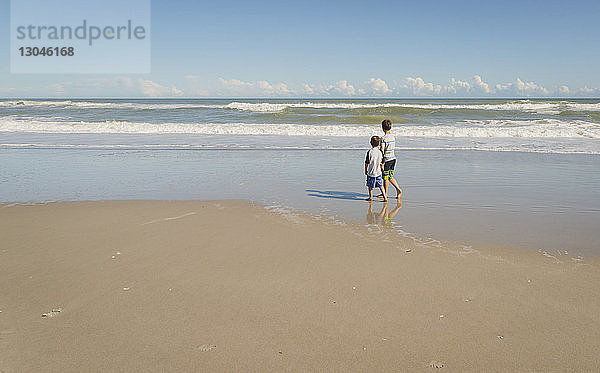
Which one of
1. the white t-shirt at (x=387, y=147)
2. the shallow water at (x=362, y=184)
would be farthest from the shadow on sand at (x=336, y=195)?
the white t-shirt at (x=387, y=147)

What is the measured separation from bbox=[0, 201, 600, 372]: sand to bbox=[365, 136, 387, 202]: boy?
2.01 metres

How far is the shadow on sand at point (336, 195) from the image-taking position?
7.41 metres

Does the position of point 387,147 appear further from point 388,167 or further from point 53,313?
point 53,313

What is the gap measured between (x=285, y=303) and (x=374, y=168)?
168 inches

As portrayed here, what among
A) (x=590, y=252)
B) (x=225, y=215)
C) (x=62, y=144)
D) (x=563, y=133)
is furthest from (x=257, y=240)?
(x=563, y=133)

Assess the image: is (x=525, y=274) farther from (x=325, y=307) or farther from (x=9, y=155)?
(x=9, y=155)

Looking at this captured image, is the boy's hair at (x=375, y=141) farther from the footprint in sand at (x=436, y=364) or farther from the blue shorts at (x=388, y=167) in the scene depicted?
the footprint in sand at (x=436, y=364)

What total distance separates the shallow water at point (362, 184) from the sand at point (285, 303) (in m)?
1.11

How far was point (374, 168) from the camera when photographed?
7.31 m

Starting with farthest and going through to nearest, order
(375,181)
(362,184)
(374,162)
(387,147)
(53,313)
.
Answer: (362,184) → (387,147) → (374,162) → (375,181) → (53,313)

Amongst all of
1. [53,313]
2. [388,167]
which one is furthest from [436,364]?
[388,167]

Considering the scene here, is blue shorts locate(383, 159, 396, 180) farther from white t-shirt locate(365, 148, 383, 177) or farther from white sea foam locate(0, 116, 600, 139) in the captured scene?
white sea foam locate(0, 116, 600, 139)

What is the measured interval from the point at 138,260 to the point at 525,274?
3.74 m

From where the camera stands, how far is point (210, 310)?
132 inches
